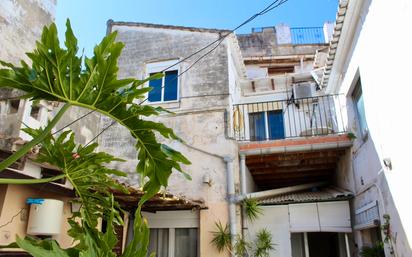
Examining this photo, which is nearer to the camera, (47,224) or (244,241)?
(47,224)

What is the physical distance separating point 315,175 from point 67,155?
1012 cm

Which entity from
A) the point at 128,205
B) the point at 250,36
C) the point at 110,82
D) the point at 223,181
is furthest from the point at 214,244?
the point at 250,36

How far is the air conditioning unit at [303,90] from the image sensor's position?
1300 centimetres

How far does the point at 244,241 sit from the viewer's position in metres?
8.32

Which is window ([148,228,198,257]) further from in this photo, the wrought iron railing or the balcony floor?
the wrought iron railing

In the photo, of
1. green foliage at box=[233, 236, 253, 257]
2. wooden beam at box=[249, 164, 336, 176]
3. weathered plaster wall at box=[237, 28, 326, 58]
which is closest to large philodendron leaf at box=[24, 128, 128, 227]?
green foliage at box=[233, 236, 253, 257]

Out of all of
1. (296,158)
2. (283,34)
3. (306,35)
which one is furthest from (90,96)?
(306,35)

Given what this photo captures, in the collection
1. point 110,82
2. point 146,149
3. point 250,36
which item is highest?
point 250,36

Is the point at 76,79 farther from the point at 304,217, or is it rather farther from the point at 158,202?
the point at 304,217

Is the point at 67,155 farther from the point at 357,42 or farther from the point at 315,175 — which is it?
the point at 315,175

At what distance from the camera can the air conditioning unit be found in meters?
13.0

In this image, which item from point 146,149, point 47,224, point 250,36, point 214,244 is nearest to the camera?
point 146,149

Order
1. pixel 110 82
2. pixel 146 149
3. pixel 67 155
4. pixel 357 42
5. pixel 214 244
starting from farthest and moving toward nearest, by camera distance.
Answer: pixel 214 244 < pixel 357 42 < pixel 67 155 < pixel 146 149 < pixel 110 82

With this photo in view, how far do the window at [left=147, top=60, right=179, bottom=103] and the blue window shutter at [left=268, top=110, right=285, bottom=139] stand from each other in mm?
4344
